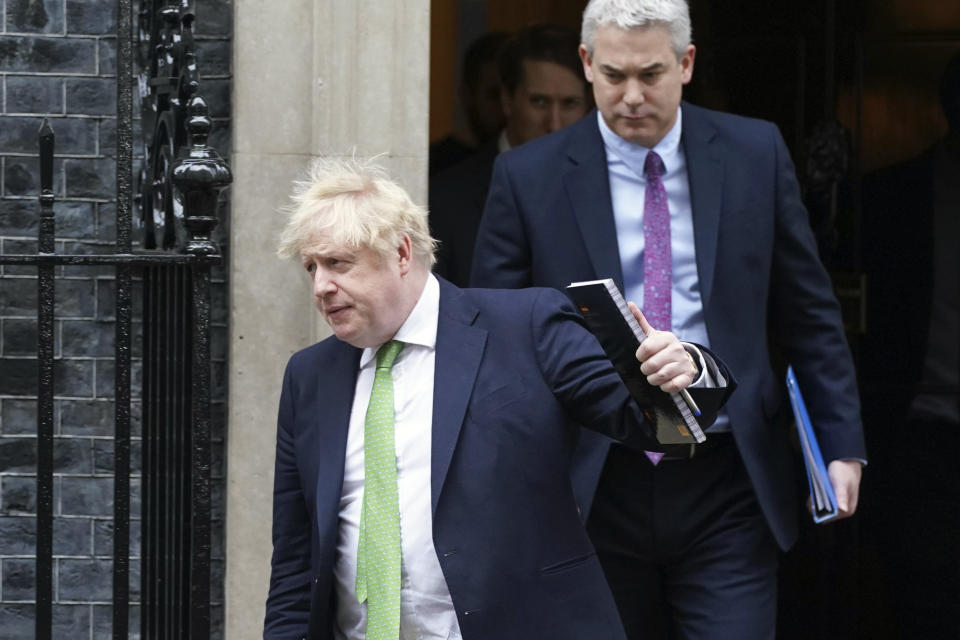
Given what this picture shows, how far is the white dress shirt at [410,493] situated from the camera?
3.28 metres

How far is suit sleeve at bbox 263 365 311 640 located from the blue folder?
1189mm

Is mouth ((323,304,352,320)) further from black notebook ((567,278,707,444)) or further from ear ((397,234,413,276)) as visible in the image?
black notebook ((567,278,707,444))

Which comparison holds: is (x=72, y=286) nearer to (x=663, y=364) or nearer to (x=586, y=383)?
(x=586, y=383)

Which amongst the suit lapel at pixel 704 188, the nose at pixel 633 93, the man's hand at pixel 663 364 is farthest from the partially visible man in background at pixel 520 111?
the man's hand at pixel 663 364

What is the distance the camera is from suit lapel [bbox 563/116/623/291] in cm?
405

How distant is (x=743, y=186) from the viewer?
4129mm

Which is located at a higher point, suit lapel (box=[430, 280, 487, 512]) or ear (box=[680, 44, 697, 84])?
ear (box=[680, 44, 697, 84])

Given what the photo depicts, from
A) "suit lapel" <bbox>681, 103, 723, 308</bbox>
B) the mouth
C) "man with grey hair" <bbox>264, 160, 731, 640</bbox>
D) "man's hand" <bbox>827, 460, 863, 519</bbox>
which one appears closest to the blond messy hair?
"man with grey hair" <bbox>264, 160, 731, 640</bbox>

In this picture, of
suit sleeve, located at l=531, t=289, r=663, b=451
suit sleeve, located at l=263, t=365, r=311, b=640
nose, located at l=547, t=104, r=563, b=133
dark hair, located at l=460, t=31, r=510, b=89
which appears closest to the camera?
suit sleeve, located at l=531, t=289, r=663, b=451

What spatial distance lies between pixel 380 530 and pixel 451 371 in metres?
0.32

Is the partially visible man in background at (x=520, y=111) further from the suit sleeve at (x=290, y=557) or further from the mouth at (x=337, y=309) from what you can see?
the mouth at (x=337, y=309)

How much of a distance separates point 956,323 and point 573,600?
3.45 metres

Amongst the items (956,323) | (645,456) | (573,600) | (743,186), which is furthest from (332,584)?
(956,323)

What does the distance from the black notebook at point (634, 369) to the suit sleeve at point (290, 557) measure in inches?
24.7
